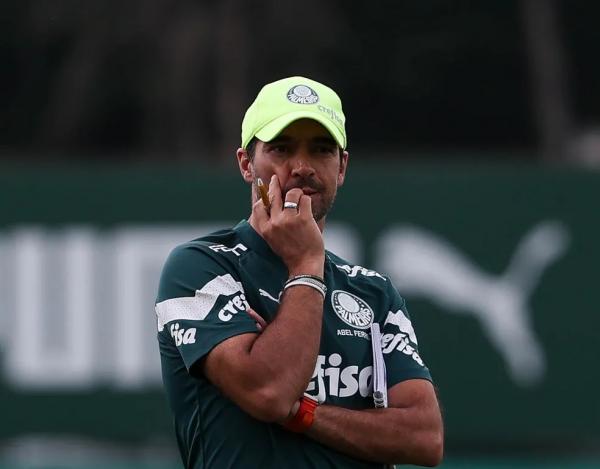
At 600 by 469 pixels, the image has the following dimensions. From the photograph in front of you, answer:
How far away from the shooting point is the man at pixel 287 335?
3641mm

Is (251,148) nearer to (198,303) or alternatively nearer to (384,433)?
(198,303)

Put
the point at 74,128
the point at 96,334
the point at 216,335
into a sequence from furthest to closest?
the point at 74,128 → the point at 96,334 → the point at 216,335

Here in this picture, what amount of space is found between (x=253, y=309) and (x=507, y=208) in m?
7.26

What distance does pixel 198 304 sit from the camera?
3775 mm

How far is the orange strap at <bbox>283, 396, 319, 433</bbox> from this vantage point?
3674 millimetres

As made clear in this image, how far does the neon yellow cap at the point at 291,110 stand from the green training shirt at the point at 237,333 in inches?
11.1

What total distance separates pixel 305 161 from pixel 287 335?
52 cm

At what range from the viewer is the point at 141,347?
415 inches

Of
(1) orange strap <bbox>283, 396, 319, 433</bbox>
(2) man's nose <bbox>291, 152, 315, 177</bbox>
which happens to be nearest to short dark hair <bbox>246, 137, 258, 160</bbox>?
(2) man's nose <bbox>291, 152, 315, 177</bbox>

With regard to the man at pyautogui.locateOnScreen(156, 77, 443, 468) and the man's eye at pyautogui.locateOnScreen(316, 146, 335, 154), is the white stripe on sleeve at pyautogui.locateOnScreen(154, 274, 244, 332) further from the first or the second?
the man's eye at pyautogui.locateOnScreen(316, 146, 335, 154)

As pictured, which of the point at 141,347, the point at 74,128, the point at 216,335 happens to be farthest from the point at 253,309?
the point at 74,128

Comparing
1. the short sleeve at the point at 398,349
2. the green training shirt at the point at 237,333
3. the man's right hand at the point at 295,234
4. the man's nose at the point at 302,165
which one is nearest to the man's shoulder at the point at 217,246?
Result: the green training shirt at the point at 237,333

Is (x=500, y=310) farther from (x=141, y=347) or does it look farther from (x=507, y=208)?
(x=141, y=347)

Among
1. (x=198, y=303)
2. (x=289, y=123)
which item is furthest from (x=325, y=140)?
(x=198, y=303)
